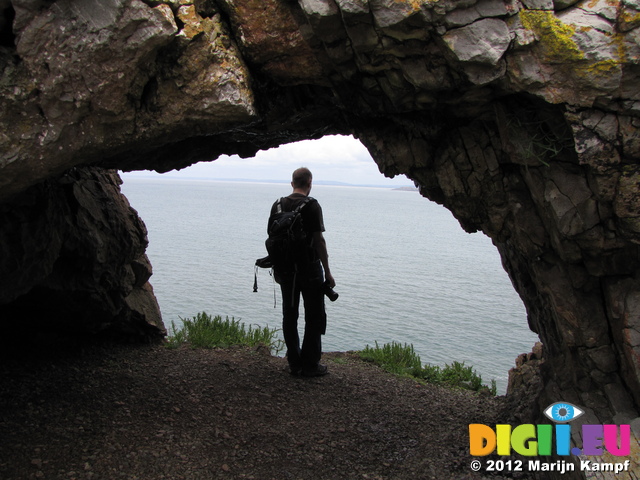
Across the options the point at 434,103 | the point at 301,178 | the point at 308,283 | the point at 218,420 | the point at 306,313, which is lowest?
the point at 218,420

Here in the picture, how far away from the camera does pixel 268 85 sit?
4.73 meters

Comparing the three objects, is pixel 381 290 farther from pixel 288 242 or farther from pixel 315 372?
pixel 288 242

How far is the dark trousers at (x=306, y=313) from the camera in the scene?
6.52 meters

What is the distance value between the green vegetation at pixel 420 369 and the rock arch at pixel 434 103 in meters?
2.29

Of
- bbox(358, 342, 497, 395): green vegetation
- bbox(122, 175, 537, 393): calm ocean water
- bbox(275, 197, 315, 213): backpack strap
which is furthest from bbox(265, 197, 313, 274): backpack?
bbox(122, 175, 537, 393): calm ocean water

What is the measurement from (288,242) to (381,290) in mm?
9092

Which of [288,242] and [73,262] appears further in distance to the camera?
[73,262]

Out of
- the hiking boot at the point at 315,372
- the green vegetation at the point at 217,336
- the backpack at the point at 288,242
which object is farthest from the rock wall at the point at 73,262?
the hiking boot at the point at 315,372

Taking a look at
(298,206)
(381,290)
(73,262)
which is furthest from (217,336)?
(381,290)

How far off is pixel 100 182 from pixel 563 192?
6007 mm

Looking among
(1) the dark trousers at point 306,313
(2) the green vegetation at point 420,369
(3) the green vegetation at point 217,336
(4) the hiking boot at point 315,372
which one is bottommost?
(2) the green vegetation at point 420,369

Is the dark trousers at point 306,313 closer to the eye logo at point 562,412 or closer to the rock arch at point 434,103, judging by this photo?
the rock arch at point 434,103

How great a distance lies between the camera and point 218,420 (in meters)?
5.72

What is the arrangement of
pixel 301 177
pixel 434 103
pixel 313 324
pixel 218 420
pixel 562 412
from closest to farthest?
pixel 434 103 → pixel 562 412 → pixel 218 420 → pixel 301 177 → pixel 313 324
